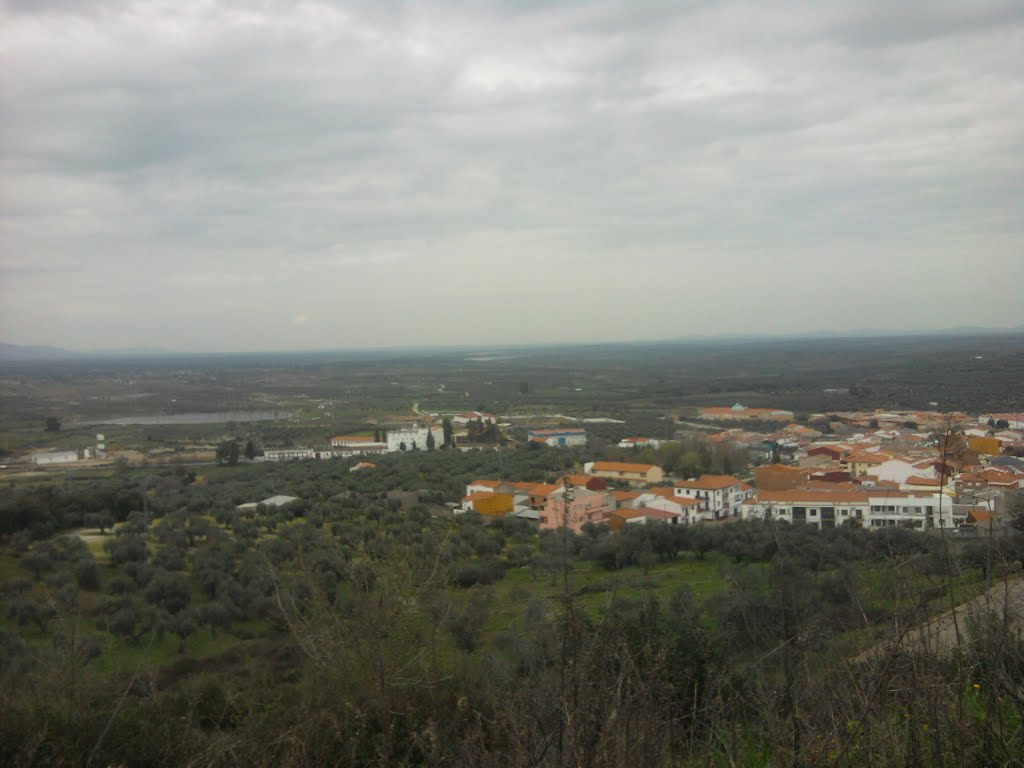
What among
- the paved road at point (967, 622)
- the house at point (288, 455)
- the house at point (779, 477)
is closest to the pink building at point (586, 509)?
the house at point (779, 477)

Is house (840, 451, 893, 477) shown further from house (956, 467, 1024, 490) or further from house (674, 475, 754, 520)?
house (956, 467, 1024, 490)

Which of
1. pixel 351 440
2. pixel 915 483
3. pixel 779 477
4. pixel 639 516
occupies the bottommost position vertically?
pixel 639 516

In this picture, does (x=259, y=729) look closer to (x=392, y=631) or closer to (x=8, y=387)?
(x=392, y=631)

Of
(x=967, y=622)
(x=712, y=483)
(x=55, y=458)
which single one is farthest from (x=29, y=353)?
(x=967, y=622)

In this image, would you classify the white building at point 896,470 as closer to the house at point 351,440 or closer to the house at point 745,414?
the house at point 745,414

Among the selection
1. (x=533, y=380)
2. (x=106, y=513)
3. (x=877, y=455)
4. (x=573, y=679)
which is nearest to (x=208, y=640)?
(x=106, y=513)

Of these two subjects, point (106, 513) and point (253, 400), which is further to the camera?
point (253, 400)

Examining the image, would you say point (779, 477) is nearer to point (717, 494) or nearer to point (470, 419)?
point (717, 494)

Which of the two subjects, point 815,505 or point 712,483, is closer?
point 815,505
